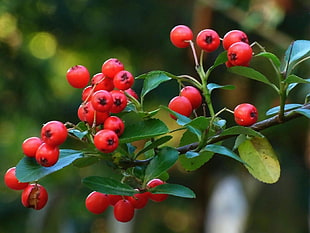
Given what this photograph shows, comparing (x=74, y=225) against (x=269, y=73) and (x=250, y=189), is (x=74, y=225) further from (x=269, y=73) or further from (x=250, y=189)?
(x=269, y=73)

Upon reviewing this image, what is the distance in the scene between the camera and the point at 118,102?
0.67 metres

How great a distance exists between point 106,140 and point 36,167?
0.10 m

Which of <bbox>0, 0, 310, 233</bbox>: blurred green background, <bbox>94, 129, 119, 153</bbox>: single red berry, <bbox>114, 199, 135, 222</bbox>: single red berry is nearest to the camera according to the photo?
<bbox>94, 129, 119, 153</bbox>: single red berry

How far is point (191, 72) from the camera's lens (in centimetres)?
278

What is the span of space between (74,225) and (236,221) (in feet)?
2.68

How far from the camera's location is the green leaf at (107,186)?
68cm

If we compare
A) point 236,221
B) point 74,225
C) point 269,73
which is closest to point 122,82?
→ point 269,73

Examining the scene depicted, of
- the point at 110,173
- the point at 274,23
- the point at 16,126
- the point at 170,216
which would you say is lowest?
the point at 170,216

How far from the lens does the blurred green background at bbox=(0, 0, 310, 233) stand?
8.53 ft

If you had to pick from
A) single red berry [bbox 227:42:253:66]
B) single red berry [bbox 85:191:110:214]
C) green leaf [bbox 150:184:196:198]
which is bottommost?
single red berry [bbox 85:191:110:214]

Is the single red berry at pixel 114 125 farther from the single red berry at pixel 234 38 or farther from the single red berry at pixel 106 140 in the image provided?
the single red berry at pixel 234 38

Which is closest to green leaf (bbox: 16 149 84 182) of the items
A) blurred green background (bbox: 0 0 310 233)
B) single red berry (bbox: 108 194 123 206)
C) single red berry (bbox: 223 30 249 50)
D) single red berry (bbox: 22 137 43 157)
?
single red berry (bbox: 22 137 43 157)

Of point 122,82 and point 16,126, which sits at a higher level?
point 122,82

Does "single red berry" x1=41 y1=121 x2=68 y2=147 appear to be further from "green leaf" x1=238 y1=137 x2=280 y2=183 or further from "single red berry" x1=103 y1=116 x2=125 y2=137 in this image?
"green leaf" x1=238 y1=137 x2=280 y2=183
